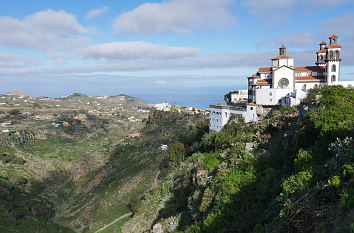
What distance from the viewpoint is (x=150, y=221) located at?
35156 millimetres

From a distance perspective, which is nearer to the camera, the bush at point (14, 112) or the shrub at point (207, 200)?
the shrub at point (207, 200)

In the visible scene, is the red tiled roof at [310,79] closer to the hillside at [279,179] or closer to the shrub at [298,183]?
the hillside at [279,179]

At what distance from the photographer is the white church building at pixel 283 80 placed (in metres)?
32.7

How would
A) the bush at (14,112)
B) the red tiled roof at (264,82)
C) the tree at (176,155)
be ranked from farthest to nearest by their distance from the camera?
the bush at (14,112) < the tree at (176,155) < the red tiled roof at (264,82)

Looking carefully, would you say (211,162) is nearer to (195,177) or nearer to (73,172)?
(195,177)

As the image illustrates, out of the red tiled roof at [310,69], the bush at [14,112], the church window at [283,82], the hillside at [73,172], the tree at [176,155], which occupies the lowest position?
the hillside at [73,172]

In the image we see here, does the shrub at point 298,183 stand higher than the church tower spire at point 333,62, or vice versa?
the church tower spire at point 333,62

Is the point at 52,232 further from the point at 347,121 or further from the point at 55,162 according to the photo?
the point at 347,121

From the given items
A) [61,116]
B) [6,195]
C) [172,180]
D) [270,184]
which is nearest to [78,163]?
[6,195]

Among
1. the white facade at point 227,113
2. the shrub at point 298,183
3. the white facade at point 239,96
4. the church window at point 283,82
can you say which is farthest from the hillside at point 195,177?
the white facade at point 239,96

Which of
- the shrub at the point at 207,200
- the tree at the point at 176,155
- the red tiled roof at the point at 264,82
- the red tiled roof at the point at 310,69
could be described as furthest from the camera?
the tree at the point at 176,155

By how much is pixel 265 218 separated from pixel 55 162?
74.4 m

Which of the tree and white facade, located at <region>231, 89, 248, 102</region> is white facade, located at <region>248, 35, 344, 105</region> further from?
the tree

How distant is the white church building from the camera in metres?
32.7
